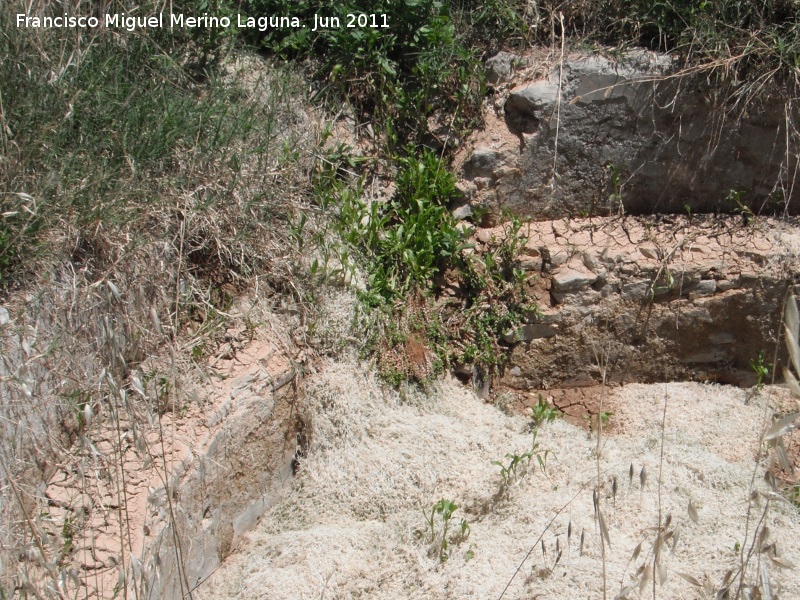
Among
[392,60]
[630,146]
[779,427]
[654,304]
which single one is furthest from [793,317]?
[392,60]

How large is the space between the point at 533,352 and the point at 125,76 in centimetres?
238

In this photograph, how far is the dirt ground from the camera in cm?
278

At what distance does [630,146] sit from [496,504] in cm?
212

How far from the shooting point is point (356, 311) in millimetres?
3625

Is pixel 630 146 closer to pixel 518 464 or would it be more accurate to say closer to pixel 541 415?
pixel 541 415

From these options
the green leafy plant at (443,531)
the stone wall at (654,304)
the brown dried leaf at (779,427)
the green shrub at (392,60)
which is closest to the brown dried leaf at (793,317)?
the brown dried leaf at (779,427)

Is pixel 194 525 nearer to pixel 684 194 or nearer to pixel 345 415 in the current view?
pixel 345 415

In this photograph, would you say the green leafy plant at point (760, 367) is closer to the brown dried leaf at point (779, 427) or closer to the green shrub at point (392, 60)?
the green shrub at point (392, 60)

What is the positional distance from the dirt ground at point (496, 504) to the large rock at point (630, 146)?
1.10m

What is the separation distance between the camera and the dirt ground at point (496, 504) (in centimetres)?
278

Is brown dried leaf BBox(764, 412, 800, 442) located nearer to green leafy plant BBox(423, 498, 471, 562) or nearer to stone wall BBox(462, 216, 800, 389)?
green leafy plant BBox(423, 498, 471, 562)

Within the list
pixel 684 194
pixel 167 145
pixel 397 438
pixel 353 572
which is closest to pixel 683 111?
pixel 684 194

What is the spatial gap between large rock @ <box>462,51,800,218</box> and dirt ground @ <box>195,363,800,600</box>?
1104 mm

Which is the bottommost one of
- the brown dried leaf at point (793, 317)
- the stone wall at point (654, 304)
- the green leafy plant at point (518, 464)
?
the green leafy plant at point (518, 464)
